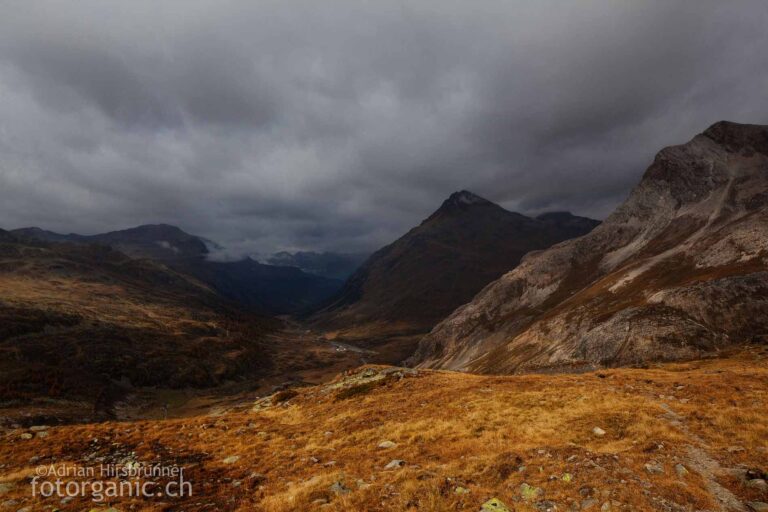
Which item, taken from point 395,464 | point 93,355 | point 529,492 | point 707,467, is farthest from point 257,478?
point 93,355

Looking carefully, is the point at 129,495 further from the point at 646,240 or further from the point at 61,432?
the point at 646,240

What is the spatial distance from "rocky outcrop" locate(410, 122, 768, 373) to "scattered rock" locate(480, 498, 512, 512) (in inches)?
2726

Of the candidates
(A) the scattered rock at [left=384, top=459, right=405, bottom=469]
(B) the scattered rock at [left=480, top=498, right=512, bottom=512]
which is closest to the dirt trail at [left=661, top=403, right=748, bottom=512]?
(B) the scattered rock at [left=480, top=498, right=512, bottom=512]

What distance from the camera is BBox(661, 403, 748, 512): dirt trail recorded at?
13855mm

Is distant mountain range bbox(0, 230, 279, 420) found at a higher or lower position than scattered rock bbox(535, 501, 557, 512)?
lower

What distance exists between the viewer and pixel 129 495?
54.9 ft

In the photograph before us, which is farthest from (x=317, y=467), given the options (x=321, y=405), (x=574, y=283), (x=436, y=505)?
(x=574, y=283)

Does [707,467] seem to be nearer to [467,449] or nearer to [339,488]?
[467,449]

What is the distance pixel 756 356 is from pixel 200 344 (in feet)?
599

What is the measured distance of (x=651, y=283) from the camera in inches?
3915

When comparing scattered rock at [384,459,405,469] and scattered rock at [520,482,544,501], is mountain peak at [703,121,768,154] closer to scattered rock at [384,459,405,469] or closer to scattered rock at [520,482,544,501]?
scattered rock at [520,482,544,501]

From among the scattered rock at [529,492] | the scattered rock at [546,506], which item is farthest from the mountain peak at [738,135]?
the scattered rock at [546,506]

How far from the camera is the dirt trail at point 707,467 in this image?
1386 centimetres

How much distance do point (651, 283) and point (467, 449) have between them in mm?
103173
